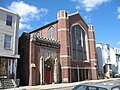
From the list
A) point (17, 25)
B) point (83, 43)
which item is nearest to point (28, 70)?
point (17, 25)

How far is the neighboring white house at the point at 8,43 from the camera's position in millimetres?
24312

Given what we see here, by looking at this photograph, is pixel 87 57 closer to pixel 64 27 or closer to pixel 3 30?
pixel 64 27

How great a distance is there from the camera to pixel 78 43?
39.7 meters

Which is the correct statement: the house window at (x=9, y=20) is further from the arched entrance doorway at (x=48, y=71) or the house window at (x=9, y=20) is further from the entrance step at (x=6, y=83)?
the arched entrance doorway at (x=48, y=71)

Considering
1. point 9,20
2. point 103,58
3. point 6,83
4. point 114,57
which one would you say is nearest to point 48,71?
point 6,83

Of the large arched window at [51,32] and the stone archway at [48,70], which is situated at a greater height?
the large arched window at [51,32]

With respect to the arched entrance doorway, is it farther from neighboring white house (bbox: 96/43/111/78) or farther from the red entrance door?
neighboring white house (bbox: 96/43/111/78)

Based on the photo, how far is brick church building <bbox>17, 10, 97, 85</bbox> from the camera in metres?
28.5

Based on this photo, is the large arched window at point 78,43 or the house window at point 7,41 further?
the large arched window at point 78,43

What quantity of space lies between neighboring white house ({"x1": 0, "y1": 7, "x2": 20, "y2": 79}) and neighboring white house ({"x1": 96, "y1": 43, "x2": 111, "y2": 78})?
3115cm

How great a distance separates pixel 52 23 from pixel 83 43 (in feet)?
30.4

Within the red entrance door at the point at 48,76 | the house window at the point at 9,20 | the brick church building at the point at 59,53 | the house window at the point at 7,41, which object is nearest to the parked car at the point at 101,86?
the house window at the point at 7,41

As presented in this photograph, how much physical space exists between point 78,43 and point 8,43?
18749 millimetres

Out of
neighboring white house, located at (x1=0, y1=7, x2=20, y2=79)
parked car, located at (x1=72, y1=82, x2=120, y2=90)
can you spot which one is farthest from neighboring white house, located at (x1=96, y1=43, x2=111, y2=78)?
parked car, located at (x1=72, y1=82, x2=120, y2=90)
